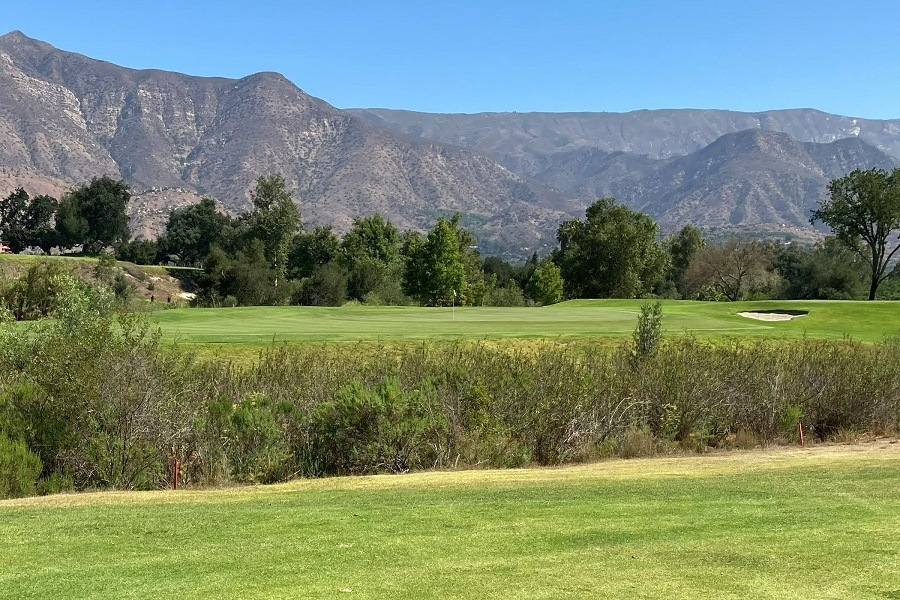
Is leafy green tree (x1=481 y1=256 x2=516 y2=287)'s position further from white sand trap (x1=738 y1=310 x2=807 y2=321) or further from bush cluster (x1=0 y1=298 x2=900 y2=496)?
bush cluster (x1=0 y1=298 x2=900 y2=496)

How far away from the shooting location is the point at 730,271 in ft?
282

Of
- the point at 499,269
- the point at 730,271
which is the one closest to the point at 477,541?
the point at 730,271

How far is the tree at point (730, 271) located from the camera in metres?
85.1

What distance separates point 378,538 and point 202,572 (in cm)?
188

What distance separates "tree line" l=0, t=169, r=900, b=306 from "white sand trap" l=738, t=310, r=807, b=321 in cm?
2509

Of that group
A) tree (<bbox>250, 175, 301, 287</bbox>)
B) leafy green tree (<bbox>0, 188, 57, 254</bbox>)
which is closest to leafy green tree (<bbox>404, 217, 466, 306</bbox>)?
tree (<bbox>250, 175, 301, 287</bbox>)

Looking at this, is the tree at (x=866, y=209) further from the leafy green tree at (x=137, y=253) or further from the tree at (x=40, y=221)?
the tree at (x=40, y=221)

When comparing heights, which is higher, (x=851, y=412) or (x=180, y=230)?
(x=180, y=230)

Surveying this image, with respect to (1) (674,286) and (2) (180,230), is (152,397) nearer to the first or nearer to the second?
(1) (674,286)

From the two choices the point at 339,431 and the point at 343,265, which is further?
the point at 343,265

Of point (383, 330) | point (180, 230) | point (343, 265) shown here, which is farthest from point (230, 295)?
point (180, 230)

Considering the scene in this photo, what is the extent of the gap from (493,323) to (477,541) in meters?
24.2

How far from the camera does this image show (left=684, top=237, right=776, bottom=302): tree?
279 feet

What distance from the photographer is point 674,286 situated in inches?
3765
